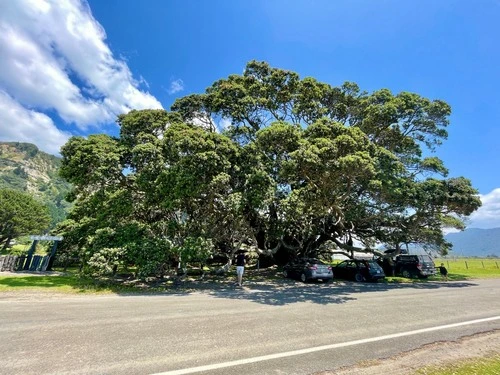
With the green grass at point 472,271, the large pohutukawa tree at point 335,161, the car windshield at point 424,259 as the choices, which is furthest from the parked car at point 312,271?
the green grass at point 472,271

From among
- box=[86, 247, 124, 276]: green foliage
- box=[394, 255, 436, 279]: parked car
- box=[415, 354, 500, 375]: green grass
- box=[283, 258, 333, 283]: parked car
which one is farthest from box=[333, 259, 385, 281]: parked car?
box=[86, 247, 124, 276]: green foliage

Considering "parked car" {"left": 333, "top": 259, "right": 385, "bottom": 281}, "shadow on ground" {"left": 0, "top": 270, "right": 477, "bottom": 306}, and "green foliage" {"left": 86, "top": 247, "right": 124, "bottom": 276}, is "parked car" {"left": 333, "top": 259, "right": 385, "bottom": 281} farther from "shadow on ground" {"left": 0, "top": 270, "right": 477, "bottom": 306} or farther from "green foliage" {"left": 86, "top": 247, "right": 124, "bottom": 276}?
"green foliage" {"left": 86, "top": 247, "right": 124, "bottom": 276}

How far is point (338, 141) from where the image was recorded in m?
13.7

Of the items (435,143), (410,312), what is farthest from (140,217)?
(435,143)

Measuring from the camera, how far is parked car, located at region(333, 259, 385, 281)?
18875 millimetres

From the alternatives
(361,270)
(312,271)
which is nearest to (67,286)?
(312,271)

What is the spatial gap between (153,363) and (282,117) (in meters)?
21.1

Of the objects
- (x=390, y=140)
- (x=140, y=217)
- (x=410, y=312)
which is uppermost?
A: (x=390, y=140)

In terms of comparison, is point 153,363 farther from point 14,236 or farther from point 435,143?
point 14,236

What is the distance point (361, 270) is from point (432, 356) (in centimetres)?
1492

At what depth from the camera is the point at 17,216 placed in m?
45.2

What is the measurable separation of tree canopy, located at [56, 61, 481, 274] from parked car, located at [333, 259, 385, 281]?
125 inches

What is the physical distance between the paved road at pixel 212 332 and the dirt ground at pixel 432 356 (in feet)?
0.80

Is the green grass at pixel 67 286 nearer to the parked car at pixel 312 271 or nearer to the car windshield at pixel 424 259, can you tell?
the parked car at pixel 312 271
